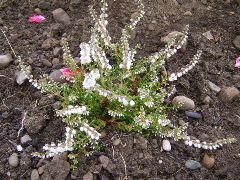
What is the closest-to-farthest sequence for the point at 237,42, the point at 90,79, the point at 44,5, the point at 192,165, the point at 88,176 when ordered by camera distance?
the point at 90,79 → the point at 88,176 → the point at 192,165 → the point at 237,42 → the point at 44,5

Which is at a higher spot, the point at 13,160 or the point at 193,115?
the point at 193,115

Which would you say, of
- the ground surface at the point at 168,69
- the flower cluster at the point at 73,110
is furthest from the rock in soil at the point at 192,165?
the flower cluster at the point at 73,110

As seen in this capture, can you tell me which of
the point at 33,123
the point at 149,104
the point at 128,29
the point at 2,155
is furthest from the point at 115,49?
the point at 2,155

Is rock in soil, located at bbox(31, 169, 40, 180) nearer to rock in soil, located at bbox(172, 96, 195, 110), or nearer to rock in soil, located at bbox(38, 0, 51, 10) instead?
rock in soil, located at bbox(172, 96, 195, 110)

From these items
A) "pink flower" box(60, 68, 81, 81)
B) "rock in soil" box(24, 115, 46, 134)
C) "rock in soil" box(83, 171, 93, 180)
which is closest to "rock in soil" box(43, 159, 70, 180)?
"rock in soil" box(83, 171, 93, 180)

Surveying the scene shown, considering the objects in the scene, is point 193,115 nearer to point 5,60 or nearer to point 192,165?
point 192,165

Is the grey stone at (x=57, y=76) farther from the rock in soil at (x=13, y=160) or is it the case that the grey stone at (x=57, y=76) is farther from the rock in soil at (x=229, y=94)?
the rock in soil at (x=229, y=94)

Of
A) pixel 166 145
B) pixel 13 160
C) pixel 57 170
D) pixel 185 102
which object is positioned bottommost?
pixel 13 160

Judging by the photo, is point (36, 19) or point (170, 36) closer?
point (170, 36)

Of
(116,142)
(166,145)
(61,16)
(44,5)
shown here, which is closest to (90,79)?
(116,142)
